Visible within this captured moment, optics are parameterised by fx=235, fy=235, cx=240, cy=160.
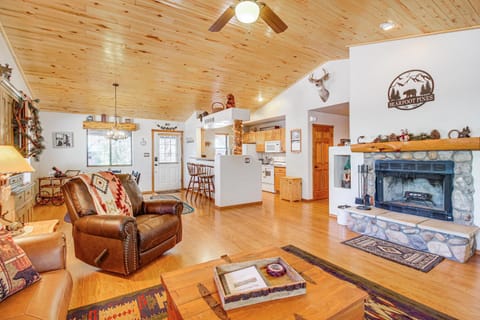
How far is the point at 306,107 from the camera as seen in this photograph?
5.81m

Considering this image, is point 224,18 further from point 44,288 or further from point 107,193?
point 44,288

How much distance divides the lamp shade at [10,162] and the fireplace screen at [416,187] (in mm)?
4470

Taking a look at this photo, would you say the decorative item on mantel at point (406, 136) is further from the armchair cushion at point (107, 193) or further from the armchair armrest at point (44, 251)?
the armchair armrest at point (44, 251)

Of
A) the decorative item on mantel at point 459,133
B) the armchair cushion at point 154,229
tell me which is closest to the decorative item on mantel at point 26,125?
the armchair cushion at point 154,229

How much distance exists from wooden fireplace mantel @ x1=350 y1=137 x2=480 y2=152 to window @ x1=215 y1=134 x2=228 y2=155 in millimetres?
5085

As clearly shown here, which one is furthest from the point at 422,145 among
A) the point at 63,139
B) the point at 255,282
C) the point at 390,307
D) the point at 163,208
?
the point at 63,139

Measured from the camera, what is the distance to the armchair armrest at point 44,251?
5.13 feet

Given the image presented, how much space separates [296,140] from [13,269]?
566 centimetres

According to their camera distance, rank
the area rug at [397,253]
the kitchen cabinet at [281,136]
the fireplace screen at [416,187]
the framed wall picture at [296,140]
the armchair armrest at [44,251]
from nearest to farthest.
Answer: the armchair armrest at [44,251] < the area rug at [397,253] < the fireplace screen at [416,187] < the framed wall picture at [296,140] < the kitchen cabinet at [281,136]

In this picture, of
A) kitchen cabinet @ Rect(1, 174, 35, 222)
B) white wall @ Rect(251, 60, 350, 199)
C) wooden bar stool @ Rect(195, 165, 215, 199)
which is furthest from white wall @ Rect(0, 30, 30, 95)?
white wall @ Rect(251, 60, 350, 199)

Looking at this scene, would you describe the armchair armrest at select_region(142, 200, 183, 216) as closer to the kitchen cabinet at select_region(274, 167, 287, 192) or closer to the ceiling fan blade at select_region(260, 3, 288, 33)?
the ceiling fan blade at select_region(260, 3, 288, 33)

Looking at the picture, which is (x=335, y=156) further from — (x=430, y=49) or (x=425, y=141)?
(x=430, y=49)

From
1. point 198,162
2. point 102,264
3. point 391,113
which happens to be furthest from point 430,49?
point 198,162

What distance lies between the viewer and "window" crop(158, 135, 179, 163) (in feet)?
25.2
